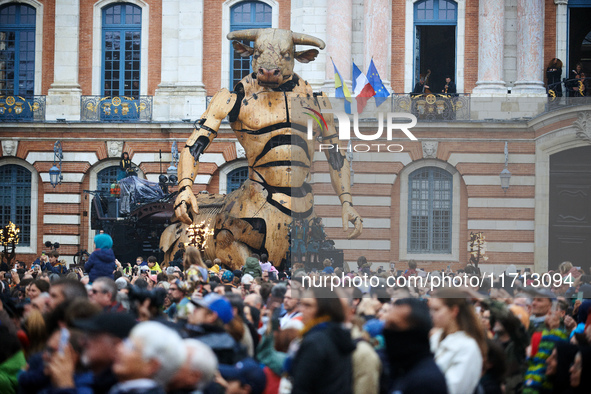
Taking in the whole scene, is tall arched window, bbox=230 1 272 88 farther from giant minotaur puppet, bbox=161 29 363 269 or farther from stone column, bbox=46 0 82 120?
giant minotaur puppet, bbox=161 29 363 269

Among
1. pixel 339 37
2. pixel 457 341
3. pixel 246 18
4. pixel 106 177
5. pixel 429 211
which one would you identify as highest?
pixel 246 18

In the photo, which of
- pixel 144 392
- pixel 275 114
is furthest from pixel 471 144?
pixel 144 392

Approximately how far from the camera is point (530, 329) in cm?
729

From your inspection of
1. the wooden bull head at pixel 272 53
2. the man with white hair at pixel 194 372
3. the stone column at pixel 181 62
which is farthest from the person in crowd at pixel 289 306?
the stone column at pixel 181 62

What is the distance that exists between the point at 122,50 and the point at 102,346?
2637 centimetres

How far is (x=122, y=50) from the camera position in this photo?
2980cm

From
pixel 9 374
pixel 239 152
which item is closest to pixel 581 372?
pixel 9 374

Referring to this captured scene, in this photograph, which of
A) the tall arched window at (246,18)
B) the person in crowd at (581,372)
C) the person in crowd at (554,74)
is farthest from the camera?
the tall arched window at (246,18)

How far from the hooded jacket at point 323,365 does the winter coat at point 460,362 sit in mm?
615

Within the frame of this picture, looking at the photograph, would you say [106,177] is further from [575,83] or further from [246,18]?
[575,83]

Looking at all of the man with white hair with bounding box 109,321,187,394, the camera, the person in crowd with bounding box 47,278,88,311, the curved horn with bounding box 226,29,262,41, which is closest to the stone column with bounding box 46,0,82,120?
the curved horn with bounding box 226,29,262,41

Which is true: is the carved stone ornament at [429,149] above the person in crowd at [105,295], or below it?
above

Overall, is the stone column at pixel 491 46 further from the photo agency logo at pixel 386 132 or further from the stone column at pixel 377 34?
the photo agency logo at pixel 386 132

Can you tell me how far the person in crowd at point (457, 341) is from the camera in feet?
16.8
